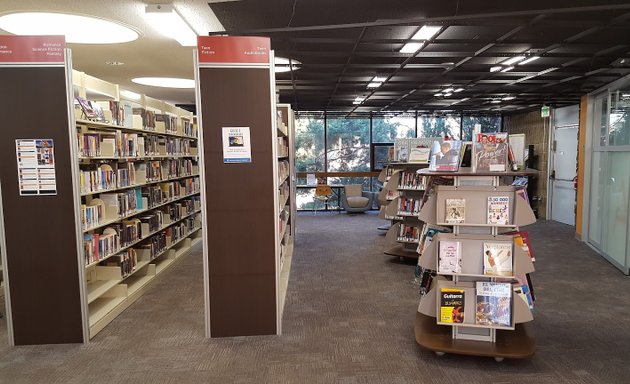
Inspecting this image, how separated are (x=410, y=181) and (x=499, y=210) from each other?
3.49 metres

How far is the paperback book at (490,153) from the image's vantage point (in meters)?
3.52

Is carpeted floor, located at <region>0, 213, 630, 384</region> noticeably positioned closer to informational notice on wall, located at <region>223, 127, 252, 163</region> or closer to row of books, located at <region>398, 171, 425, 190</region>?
row of books, located at <region>398, 171, 425, 190</region>

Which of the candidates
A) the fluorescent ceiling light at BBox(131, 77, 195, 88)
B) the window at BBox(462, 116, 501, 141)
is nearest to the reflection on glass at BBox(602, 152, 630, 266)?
the window at BBox(462, 116, 501, 141)

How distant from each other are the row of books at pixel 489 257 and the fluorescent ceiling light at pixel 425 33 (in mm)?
2654

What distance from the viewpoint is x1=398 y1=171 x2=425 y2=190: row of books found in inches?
269

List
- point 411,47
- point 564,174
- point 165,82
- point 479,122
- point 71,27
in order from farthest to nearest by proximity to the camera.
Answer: point 479,122 → point 564,174 → point 165,82 → point 411,47 → point 71,27

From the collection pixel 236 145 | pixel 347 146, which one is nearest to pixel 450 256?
pixel 236 145

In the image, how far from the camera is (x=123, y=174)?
5.20 metres

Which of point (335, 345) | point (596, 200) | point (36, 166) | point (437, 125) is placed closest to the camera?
point (36, 166)

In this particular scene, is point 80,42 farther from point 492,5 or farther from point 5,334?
point 492,5

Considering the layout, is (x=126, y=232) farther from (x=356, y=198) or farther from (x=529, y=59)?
(x=356, y=198)

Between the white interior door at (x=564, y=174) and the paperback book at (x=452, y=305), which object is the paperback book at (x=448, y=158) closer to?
the paperback book at (x=452, y=305)

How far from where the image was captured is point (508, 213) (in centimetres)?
350

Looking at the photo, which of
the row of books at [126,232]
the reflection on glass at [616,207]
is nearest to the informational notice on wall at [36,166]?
the row of books at [126,232]
